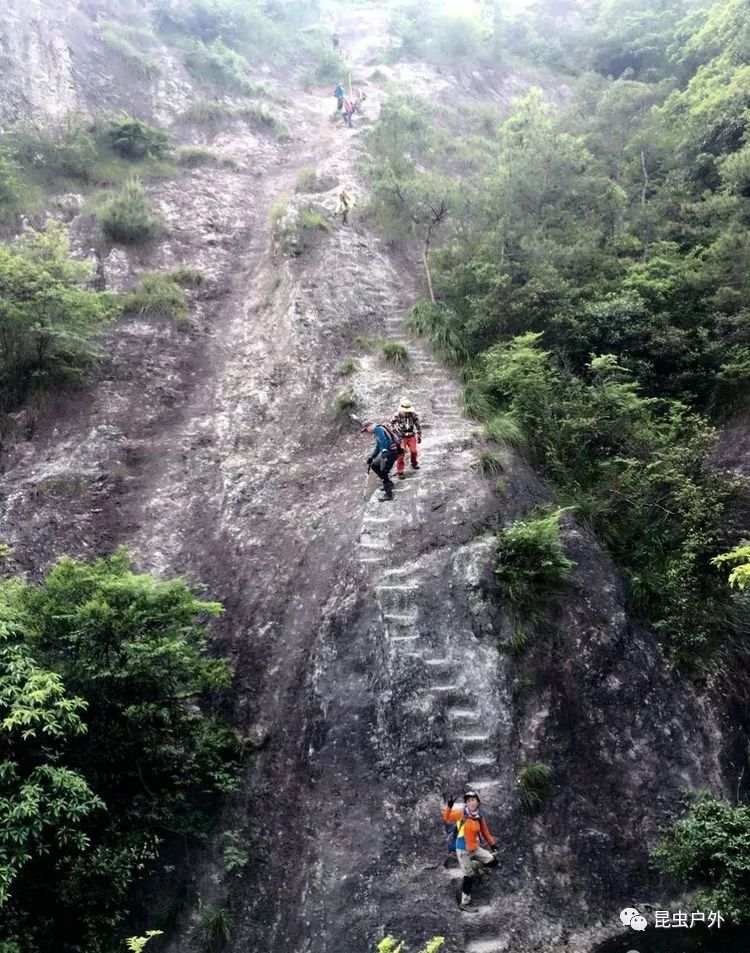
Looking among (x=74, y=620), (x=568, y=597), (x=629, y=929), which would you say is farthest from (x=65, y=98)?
(x=629, y=929)

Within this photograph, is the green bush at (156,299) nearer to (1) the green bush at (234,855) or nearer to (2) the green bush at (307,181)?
(2) the green bush at (307,181)

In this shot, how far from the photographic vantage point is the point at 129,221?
18.6m

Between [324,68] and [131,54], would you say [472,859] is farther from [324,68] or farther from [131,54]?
[324,68]

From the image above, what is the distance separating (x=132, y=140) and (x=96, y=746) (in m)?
21.1

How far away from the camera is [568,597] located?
10164mm

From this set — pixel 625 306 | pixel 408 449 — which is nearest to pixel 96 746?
pixel 408 449

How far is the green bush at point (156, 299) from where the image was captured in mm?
16547

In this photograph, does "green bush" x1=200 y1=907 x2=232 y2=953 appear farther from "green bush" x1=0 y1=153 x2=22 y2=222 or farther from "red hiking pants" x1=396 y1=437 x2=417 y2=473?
"green bush" x1=0 y1=153 x2=22 y2=222

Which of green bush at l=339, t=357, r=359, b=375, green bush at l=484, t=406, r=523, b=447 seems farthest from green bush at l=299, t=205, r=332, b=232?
green bush at l=484, t=406, r=523, b=447

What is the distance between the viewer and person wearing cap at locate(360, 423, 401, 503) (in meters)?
11.4

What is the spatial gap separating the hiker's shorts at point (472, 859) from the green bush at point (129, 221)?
56.7 ft

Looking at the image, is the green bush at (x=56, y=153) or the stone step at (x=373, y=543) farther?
the green bush at (x=56, y=153)

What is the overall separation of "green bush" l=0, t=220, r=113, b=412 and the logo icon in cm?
1309

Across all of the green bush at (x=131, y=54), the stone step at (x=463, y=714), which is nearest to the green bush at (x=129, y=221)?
the green bush at (x=131, y=54)
